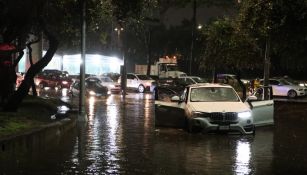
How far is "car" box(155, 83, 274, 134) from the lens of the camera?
1683 cm

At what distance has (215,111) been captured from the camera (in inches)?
662

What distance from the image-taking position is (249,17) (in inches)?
818

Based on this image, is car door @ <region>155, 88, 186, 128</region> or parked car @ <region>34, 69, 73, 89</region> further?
parked car @ <region>34, 69, 73, 89</region>

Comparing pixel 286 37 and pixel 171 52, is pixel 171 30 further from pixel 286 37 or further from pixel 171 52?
pixel 286 37

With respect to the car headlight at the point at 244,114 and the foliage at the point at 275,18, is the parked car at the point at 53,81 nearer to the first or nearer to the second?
the foliage at the point at 275,18

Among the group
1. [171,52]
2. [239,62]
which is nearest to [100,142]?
[239,62]

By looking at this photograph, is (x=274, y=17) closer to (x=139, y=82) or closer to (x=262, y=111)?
(x=262, y=111)

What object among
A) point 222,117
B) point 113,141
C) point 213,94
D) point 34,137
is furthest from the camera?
point 213,94

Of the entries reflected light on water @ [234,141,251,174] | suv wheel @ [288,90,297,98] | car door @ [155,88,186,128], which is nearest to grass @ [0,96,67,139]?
car door @ [155,88,186,128]

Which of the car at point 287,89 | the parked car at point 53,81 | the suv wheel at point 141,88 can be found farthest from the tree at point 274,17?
the parked car at point 53,81

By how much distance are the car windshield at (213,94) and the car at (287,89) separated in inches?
1068

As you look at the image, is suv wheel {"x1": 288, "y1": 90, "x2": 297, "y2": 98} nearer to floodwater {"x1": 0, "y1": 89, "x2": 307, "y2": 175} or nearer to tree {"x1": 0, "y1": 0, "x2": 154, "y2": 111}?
tree {"x1": 0, "y1": 0, "x2": 154, "y2": 111}

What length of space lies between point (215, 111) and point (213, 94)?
1.51 m

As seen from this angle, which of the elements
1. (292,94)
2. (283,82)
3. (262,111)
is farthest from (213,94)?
(283,82)
